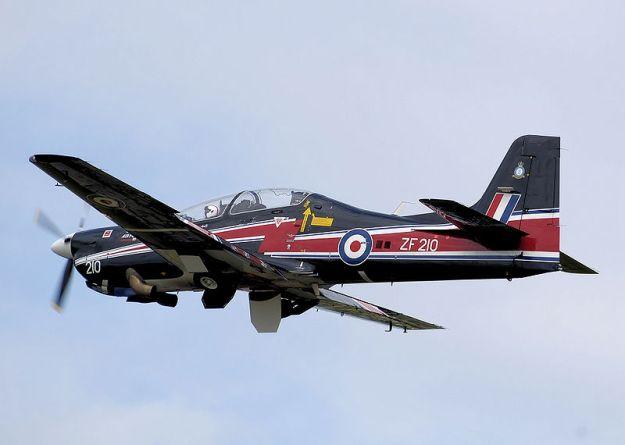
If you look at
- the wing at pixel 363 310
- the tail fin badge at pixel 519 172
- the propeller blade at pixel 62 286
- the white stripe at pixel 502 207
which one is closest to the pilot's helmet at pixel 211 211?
the wing at pixel 363 310

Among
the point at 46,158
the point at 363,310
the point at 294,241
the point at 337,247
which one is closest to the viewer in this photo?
the point at 46,158

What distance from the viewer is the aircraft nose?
89.2 ft

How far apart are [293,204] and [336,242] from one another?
1.17 m

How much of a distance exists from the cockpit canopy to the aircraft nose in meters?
2.42

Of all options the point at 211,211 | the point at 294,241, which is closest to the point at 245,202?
the point at 211,211

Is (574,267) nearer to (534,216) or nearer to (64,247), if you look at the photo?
(534,216)

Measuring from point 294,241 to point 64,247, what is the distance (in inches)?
192

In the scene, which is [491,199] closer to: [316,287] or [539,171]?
[539,171]

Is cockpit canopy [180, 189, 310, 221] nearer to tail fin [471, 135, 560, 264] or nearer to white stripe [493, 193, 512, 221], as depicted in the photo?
tail fin [471, 135, 560, 264]

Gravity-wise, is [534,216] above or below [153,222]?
above

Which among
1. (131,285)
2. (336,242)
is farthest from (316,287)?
(131,285)

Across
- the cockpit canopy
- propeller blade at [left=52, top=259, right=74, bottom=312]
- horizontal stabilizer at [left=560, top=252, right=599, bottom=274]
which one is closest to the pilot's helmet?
the cockpit canopy

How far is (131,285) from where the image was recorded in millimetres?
26219

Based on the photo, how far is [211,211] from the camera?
2614 centimetres
